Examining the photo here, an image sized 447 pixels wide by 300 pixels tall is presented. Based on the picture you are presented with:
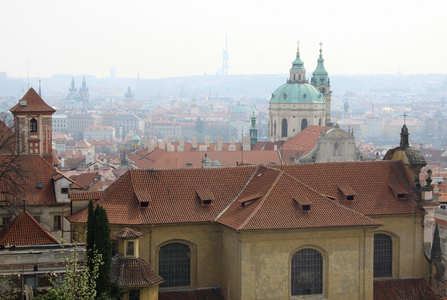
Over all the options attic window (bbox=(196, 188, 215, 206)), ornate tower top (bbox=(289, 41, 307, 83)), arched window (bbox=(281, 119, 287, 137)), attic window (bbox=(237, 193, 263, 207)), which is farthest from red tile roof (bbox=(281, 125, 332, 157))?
attic window (bbox=(237, 193, 263, 207))

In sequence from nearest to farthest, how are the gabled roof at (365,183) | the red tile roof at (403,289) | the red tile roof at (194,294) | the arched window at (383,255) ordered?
the red tile roof at (194,294), the red tile roof at (403,289), the gabled roof at (365,183), the arched window at (383,255)

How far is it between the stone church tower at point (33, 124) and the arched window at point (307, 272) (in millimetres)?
25851

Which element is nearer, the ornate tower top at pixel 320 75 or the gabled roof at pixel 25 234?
the gabled roof at pixel 25 234

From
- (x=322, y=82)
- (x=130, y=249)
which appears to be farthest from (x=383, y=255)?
(x=322, y=82)

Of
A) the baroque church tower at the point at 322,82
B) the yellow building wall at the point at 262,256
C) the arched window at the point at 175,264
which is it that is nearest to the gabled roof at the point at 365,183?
the yellow building wall at the point at 262,256

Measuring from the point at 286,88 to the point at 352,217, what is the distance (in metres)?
94.2

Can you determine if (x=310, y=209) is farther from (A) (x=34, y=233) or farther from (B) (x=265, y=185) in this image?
(A) (x=34, y=233)

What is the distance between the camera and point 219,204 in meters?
44.0

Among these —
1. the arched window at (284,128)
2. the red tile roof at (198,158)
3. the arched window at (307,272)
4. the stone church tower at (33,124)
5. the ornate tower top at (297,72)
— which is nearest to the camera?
the arched window at (307,272)

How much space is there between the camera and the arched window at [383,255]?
45.8 metres

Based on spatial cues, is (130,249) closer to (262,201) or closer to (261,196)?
(262,201)

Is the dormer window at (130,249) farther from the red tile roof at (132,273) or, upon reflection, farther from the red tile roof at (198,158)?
the red tile roof at (198,158)

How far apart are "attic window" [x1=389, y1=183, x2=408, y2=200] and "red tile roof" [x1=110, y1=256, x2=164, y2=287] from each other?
45.2 feet

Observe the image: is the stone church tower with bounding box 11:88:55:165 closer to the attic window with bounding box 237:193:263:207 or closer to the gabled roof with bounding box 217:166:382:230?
the gabled roof with bounding box 217:166:382:230
